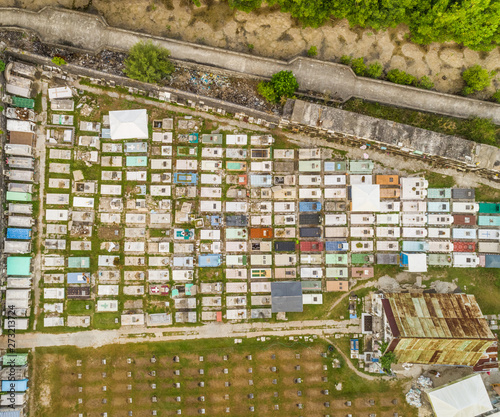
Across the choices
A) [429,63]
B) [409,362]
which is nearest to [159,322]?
[409,362]

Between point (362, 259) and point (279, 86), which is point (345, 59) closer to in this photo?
point (279, 86)

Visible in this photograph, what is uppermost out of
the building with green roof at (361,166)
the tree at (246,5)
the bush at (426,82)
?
the tree at (246,5)

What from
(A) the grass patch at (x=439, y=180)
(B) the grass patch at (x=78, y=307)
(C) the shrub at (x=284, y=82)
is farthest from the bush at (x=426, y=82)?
(B) the grass patch at (x=78, y=307)

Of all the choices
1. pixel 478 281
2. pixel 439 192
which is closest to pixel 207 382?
pixel 478 281

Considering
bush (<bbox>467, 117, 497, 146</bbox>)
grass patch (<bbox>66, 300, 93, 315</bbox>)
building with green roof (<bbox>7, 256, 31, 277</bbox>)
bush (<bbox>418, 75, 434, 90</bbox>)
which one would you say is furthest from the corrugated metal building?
building with green roof (<bbox>7, 256, 31, 277</bbox>)

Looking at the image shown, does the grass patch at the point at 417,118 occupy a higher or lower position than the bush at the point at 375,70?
lower

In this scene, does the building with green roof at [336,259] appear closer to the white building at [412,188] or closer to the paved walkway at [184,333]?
the paved walkway at [184,333]

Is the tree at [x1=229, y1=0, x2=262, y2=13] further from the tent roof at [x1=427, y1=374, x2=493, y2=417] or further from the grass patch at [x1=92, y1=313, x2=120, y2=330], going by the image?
the tent roof at [x1=427, y1=374, x2=493, y2=417]
